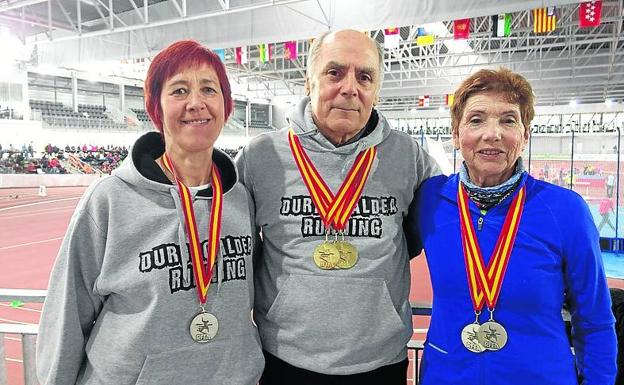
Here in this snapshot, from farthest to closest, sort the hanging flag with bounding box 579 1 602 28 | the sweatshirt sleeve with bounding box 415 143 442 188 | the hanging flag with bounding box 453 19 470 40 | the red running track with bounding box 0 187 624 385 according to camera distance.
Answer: the hanging flag with bounding box 453 19 470 40 < the hanging flag with bounding box 579 1 602 28 < the red running track with bounding box 0 187 624 385 < the sweatshirt sleeve with bounding box 415 143 442 188

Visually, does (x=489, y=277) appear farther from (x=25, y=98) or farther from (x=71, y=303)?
(x=25, y=98)

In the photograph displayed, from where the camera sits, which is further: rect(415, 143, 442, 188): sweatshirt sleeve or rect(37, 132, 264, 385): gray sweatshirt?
rect(415, 143, 442, 188): sweatshirt sleeve

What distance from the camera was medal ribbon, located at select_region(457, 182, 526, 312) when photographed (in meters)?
1.50

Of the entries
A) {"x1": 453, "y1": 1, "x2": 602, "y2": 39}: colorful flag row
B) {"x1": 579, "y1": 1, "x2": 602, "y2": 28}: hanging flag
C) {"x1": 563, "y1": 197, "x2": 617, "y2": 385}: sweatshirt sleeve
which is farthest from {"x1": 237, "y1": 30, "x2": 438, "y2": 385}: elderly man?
{"x1": 579, "y1": 1, "x2": 602, "y2": 28}: hanging flag

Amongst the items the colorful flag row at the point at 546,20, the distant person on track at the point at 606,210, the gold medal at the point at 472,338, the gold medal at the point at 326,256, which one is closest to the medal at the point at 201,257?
the gold medal at the point at 326,256

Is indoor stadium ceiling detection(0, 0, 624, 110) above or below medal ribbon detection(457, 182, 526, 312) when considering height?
above

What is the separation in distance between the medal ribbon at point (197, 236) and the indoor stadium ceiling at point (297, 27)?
8445mm

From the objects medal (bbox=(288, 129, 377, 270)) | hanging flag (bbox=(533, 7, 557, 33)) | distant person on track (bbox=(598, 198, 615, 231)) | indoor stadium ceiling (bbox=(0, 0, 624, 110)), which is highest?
indoor stadium ceiling (bbox=(0, 0, 624, 110))

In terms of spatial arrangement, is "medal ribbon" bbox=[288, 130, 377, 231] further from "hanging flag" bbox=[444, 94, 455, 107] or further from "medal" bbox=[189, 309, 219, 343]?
"medal" bbox=[189, 309, 219, 343]

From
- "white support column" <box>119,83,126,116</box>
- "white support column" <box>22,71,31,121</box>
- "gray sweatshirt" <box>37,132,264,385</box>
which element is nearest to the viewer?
"gray sweatshirt" <box>37,132,264,385</box>

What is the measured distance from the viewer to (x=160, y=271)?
1.44m

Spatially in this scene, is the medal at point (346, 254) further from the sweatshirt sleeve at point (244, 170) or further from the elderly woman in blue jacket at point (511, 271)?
the sweatshirt sleeve at point (244, 170)

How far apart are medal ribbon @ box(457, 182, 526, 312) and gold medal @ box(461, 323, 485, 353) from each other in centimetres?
6

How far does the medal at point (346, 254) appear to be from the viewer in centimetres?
165
